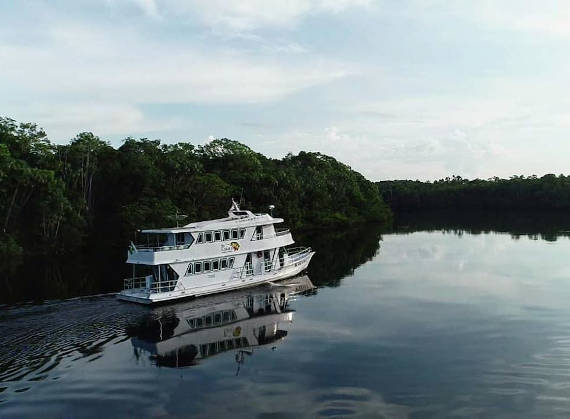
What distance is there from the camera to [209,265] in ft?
121

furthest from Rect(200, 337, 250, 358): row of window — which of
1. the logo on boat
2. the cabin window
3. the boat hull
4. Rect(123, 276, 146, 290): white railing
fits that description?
the logo on boat

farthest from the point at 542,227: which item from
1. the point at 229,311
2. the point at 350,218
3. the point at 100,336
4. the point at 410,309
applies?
the point at 100,336

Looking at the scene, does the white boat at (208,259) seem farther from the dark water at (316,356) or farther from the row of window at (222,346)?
the row of window at (222,346)

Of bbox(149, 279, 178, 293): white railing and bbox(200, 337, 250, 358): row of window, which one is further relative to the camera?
bbox(149, 279, 178, 293): white railing

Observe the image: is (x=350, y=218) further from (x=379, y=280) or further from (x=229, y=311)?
(x=229, y=311)

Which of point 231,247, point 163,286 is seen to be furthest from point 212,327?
point 231,247

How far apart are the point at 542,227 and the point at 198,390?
287 ft

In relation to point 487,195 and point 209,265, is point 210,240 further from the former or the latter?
point 487,195

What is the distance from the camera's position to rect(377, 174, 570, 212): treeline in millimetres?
145250

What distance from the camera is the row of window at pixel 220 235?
36.2 m

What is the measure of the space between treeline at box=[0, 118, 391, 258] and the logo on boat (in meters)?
8.95

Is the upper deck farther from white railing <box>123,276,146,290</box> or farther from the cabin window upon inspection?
white railing <box>123,276,146,290</box>

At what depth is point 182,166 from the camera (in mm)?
77000

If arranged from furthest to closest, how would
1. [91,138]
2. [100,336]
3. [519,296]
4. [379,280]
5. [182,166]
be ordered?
[182,166], [91,138], [379,280], [519,296], [100,336]
